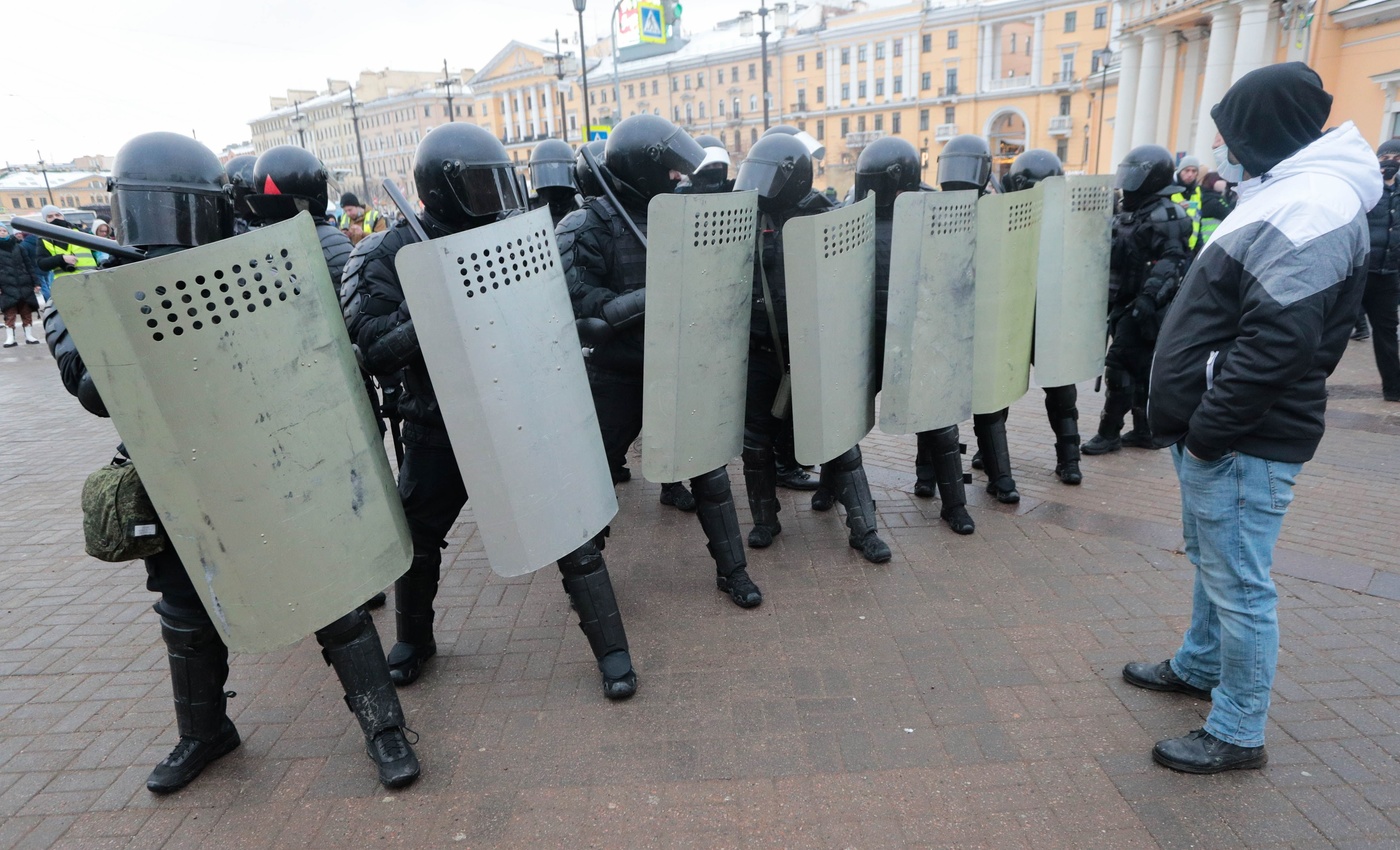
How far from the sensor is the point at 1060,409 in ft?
17.3

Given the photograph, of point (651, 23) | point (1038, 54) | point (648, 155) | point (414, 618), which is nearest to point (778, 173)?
point (648, 155)

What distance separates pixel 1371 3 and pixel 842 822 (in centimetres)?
2335

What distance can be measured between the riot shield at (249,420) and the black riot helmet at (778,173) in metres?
2.16

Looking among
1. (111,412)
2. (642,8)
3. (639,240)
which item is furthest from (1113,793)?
(642,8)

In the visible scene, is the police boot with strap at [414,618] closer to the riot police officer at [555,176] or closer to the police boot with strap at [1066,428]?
the riot police officer at [555,176]

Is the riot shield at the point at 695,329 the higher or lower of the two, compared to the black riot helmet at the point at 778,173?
lower

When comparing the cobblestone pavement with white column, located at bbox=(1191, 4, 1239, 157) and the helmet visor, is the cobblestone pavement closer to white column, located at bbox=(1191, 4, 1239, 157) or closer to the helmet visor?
the helmet visor

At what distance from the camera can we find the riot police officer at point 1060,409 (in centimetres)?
524

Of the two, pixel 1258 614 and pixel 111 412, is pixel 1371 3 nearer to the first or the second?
pixel 1258 614

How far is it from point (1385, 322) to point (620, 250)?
7050 millimetres

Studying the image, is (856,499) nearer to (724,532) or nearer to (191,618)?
(724,532)

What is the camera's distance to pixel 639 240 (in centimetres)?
351

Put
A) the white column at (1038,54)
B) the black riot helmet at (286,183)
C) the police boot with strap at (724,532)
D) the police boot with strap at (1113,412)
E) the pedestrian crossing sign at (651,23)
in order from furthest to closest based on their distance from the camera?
the white column at (1038,54) < the pedestrian crossing sign at (651,23) < the police boot with strap at (1113,412) < the black riot helmet at (286,183) < the police boot with strap at (724,532)

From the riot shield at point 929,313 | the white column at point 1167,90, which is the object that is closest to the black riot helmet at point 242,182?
the riot shield at point 929,313
